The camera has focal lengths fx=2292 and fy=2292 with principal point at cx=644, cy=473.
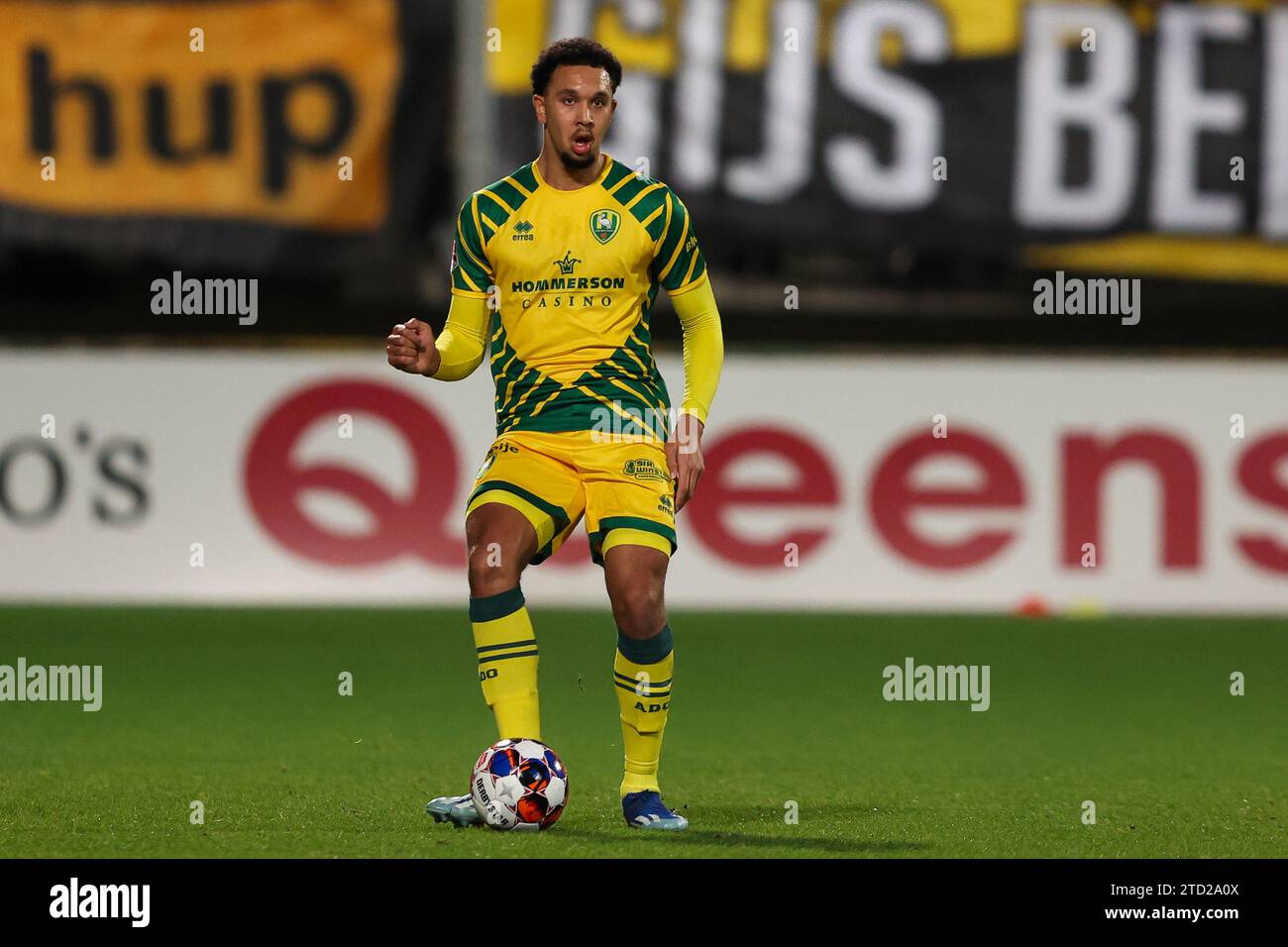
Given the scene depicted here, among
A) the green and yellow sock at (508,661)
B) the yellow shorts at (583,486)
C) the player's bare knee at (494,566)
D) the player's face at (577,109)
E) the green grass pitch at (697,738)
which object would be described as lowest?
the green grass pitch at (697,738)

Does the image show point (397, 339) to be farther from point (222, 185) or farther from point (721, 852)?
point (222, 185)

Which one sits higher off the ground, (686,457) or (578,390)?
(578,390)

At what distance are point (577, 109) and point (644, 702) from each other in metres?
1.57

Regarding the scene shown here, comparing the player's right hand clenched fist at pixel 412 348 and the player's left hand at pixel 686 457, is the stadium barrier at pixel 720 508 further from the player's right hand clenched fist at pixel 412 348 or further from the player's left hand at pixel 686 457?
the player's right hand clenched fist at pixel 412 348

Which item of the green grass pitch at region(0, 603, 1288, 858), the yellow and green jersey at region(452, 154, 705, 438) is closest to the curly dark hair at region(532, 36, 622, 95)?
the yellow and green jersey at region(452, 154, 705, 438)

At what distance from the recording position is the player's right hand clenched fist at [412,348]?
581cm

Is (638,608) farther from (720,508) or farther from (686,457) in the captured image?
(720,508)

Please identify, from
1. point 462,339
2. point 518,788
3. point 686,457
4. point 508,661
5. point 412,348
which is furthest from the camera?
point 462,339

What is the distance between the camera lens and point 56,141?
490 inches

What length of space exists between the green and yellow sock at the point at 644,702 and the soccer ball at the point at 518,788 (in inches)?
12.1

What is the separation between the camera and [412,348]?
5.86 metres

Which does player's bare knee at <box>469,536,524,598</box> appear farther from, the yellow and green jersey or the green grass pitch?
the green grass pitch

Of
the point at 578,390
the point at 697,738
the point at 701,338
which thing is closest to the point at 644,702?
the point at 578,390

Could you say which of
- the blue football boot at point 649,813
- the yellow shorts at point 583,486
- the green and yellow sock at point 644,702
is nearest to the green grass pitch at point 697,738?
the blue football boot at point 649,813
